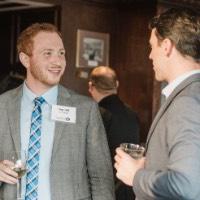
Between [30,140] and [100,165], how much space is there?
1.23ft

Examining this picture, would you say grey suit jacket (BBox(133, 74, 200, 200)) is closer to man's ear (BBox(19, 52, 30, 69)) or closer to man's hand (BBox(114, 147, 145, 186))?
man's hand (BBox(114, 147, 145, 186))

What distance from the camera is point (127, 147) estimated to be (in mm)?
2020

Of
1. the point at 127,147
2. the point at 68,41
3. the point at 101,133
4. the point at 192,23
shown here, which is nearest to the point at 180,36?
the point at 192,23

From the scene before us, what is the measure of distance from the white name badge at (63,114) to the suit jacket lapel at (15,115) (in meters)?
0.18

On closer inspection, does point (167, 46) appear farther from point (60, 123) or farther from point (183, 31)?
point (60, 123)

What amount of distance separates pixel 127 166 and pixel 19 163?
0.64 meters

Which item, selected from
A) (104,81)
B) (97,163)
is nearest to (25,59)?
(97,163)

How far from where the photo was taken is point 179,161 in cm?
168

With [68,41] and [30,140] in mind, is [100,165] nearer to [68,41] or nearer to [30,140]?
[30,140]

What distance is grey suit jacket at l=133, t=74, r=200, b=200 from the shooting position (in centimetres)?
167

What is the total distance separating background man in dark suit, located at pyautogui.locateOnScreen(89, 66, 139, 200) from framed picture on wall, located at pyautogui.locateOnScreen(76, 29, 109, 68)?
1.12 metres

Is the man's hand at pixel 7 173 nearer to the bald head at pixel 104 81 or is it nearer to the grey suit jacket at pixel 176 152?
the grey suit jacket at pixel 176 152

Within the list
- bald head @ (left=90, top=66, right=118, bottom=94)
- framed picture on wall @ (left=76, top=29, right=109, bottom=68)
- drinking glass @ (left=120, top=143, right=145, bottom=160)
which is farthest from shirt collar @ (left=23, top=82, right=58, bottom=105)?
framed picture on wall @ (left=76, top=29, right=109, bottom=68)

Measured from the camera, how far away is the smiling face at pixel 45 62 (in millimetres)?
2680
